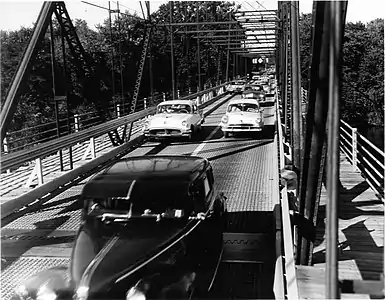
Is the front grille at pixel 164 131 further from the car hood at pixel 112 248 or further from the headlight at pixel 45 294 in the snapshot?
the headlight at pixel 45 294

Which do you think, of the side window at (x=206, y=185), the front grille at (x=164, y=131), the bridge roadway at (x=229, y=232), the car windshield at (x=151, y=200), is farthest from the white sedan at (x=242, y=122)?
the car windshield at (x=151, y=200)

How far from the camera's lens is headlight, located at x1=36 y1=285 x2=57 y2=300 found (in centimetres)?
441

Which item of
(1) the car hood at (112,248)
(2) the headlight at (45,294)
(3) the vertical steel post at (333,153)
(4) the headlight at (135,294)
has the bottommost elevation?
(2) the headlight at (45,294)

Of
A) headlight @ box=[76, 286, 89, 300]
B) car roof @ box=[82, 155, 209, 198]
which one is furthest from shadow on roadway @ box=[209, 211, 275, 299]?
headlight @ box=[76, 286, 89, 300]

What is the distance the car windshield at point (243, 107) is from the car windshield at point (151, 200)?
49.6 feet

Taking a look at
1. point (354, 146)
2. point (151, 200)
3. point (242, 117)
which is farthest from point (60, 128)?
point (151, 200)

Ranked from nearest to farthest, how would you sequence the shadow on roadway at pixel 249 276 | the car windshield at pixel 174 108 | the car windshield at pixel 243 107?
the shadow on roadway at pixel 249 276
the car windshield at pixel 174 108
the car windshield at pixel 243 107

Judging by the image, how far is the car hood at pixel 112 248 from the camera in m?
4.29

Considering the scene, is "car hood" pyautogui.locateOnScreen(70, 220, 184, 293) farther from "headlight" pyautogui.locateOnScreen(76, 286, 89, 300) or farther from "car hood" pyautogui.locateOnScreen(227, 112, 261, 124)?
"car hood" pyautogui.locateOnScreen(227, 112, 261, 124)

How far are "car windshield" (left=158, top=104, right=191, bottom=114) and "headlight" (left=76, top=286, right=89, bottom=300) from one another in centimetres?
1511

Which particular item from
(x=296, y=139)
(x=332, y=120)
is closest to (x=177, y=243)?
(x=332, y=120)

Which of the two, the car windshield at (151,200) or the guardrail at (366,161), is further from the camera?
the guardrail at (366,161)

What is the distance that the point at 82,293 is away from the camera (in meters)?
4.14

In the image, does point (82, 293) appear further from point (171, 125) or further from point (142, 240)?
point (171, 125)
